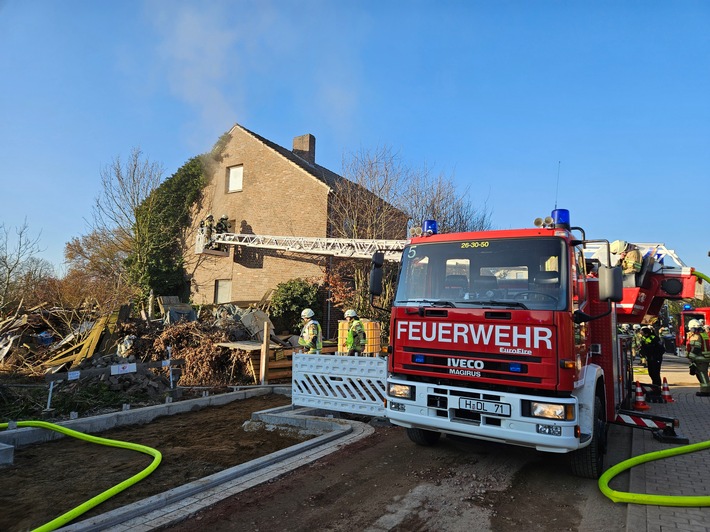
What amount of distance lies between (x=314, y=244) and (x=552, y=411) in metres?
14.9

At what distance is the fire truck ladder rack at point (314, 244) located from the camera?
16328 mm

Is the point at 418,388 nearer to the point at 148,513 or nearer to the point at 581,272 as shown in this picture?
the point at 581,272

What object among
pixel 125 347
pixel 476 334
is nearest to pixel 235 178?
pixel 125 347

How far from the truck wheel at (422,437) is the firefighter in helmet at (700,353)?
26.9 feet

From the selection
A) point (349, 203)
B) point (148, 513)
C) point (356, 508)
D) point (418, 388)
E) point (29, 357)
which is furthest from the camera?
point (349, 203)

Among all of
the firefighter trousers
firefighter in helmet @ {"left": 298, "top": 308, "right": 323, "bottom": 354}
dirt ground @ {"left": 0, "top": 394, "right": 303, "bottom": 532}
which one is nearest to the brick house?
firefighter in helmet @ {"left": 298, "top": 308, "right": 323, "bottom": 354}

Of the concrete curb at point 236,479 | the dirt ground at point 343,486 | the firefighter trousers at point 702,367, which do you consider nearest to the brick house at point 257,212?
the firefighter trousers at point 702,367

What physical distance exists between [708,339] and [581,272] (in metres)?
8.15

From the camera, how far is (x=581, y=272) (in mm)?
4906

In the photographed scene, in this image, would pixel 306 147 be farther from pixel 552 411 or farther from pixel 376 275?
pixel 552 411

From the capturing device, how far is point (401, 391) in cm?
495

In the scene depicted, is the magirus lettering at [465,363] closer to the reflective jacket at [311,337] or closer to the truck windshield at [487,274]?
the truck windshield at [487,274]

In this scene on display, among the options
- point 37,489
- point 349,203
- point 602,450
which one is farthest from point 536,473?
point 349,203

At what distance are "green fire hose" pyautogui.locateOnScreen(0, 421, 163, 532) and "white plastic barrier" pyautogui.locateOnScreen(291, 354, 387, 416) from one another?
95.3 inches
